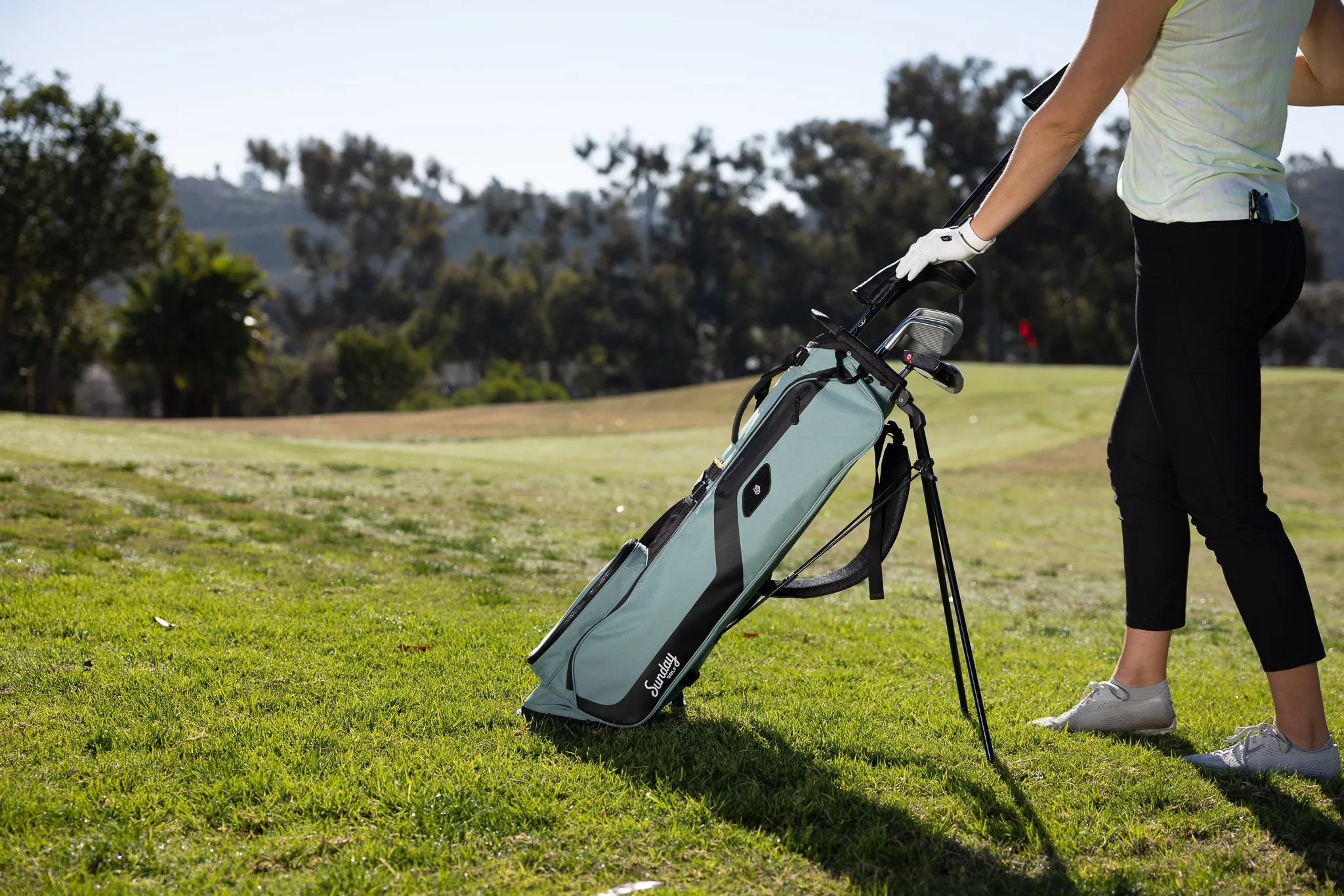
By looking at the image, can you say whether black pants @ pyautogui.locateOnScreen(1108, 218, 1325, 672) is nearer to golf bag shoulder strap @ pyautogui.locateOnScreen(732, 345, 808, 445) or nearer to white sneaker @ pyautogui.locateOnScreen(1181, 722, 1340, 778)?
white sneaker @ pyautogui.locateOnScreen(1181, 722, 1340, 778)

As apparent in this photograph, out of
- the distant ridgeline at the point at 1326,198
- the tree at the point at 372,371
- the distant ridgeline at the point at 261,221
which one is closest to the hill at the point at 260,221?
the distant ridgeline at the point at 261,221

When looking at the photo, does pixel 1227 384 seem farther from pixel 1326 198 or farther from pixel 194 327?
pixel 1326 198

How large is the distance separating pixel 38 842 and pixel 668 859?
119 centimetres

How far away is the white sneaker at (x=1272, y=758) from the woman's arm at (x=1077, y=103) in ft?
4.67

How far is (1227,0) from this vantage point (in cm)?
267

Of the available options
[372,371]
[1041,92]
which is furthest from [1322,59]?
[372,371]

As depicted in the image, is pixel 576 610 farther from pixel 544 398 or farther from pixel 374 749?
pixel 544 398

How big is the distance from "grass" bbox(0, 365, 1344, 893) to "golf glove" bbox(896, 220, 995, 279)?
1.24 m

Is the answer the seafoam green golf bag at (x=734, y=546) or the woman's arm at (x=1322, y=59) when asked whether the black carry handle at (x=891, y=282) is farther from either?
the woman's arm at (x=1322, y=59)

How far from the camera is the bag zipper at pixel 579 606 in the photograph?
3.05 m

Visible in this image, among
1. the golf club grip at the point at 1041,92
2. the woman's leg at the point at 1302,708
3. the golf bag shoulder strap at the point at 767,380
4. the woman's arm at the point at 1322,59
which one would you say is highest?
the woman's arm at the point at 1322,59

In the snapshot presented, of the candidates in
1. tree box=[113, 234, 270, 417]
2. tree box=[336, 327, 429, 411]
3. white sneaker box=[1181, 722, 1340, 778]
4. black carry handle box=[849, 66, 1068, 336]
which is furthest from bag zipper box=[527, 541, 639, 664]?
tree box=[336, 327, 429, 411]

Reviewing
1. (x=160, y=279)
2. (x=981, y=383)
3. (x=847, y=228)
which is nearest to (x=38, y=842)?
(x=981, y=383)

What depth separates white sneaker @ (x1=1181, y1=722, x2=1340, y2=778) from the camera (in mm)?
2756
